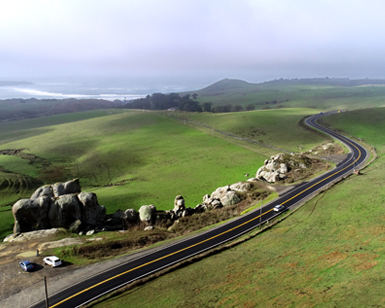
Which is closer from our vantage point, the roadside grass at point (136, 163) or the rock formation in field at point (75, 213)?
the rock formation in field at point (75, 213)

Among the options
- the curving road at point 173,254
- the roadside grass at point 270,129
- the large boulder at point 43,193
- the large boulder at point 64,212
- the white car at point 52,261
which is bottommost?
the curving road at point 173,254

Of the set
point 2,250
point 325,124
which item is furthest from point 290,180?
point 325,124

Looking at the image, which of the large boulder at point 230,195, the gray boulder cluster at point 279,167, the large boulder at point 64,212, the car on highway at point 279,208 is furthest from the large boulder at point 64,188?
the gray boulder cluster at point 279,167

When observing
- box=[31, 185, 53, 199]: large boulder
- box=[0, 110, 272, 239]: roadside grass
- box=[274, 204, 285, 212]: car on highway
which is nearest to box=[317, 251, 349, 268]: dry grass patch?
box=[274, 204, 285, 212]: car on highway

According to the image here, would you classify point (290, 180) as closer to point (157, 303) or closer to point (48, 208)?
point (157, 303)

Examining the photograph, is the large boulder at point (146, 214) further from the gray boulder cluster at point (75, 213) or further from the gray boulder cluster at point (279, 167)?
the gray boulder cluster at point (279, 167)

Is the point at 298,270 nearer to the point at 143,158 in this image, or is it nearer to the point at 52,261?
the point at 52,261

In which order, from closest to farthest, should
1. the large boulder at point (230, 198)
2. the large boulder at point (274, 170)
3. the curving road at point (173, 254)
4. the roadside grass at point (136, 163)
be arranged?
the curving road at point (173, 254) → the large boulder at point (230, 198) → the large boulder at point (274, 170) → the roadside grass at point (136, 163)
